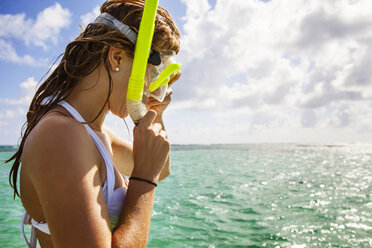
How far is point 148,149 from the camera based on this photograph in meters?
1.36

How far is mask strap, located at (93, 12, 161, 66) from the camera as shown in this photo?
4.62 ft

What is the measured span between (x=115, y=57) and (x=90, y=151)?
51 centimetres

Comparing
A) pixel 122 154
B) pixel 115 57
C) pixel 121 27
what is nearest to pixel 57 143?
pixel 115 57

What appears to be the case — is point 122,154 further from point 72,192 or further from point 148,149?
point 72,192

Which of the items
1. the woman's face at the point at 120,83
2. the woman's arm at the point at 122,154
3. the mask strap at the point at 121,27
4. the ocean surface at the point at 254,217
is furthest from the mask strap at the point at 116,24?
the ocean surface at the point at 254,217

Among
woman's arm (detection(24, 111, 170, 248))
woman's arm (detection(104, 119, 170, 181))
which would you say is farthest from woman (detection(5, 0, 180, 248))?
woman's arm (detection(104, 119, 170, 181))

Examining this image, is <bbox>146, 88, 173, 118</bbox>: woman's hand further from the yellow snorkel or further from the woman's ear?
the woman's ear

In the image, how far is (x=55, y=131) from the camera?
1110 mm

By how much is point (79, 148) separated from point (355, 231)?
244 inches

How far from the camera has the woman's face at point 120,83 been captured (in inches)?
55.7

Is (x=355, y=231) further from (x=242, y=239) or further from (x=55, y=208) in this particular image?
(x=55, y=208)

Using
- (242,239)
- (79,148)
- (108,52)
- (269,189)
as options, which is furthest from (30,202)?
(269,189)

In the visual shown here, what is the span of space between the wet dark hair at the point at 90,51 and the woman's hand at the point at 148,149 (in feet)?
0.85

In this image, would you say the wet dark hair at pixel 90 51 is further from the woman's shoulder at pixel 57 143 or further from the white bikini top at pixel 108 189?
the woman's shoulder at pixel 57 143
